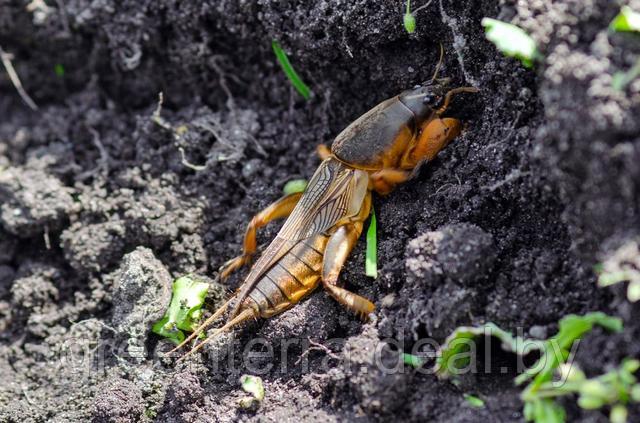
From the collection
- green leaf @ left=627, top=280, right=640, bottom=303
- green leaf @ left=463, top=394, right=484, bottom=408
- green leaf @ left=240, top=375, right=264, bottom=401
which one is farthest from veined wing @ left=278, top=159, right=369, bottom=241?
green leaf @ left=627, top=280, right=640, bottom=303

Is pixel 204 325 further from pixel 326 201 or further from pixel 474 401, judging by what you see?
pixel 474 401

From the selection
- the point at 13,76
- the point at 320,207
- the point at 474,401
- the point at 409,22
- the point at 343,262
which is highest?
the point at 13,76

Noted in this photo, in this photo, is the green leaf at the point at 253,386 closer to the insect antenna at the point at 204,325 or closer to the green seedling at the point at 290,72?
the insect antenna at the point at 204,325

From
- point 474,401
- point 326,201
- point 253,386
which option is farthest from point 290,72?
point 474,401

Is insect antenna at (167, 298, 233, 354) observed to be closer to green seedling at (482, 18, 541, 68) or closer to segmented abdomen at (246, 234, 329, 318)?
segmented abdomen at (246, 234, 329, 318)

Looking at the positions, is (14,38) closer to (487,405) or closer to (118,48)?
(118,48)

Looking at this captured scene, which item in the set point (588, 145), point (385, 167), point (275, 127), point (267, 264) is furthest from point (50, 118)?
point (588, 145)
